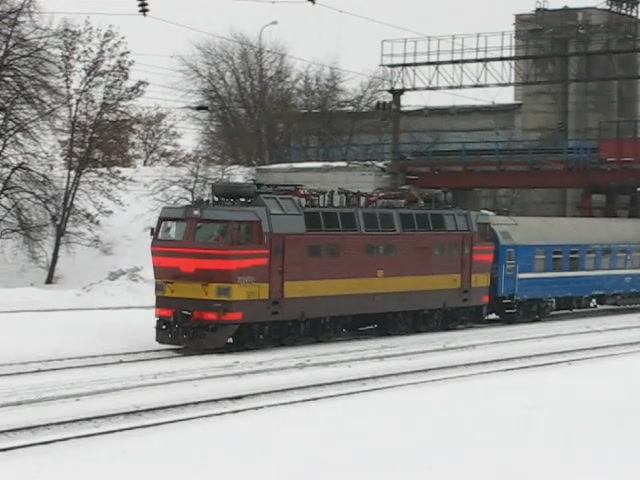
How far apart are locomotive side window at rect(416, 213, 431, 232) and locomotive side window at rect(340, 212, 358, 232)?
8.11ft

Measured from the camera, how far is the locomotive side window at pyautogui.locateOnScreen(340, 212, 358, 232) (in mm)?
23469

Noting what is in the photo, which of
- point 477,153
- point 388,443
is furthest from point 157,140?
point 388,443

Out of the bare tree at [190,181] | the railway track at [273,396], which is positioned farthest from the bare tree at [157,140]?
the railway track at [273,396]

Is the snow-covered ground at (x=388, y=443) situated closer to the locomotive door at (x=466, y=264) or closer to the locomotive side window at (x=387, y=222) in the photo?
the locomotive side window at (x=387, y=222)

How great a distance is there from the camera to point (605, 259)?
112 feet

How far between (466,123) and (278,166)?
64.0 ft

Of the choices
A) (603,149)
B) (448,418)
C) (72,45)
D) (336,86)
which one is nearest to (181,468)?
(448,418)

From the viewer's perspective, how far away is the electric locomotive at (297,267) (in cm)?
2098

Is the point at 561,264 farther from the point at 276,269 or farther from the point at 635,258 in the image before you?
the point at 276,269

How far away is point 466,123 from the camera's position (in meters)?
69.7

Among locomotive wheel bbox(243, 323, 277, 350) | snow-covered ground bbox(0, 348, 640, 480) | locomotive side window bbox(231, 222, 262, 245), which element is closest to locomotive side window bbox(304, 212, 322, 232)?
locomotive side window bbox(231, 222, 262, 245)

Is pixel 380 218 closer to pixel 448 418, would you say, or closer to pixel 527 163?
pixel 448 418

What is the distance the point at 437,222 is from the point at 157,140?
187 ft

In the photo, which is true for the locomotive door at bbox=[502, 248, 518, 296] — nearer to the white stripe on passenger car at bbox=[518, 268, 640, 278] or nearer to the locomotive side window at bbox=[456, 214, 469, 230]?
the white stripe on passenger car at bbox=[518, 268, 640, 278]
